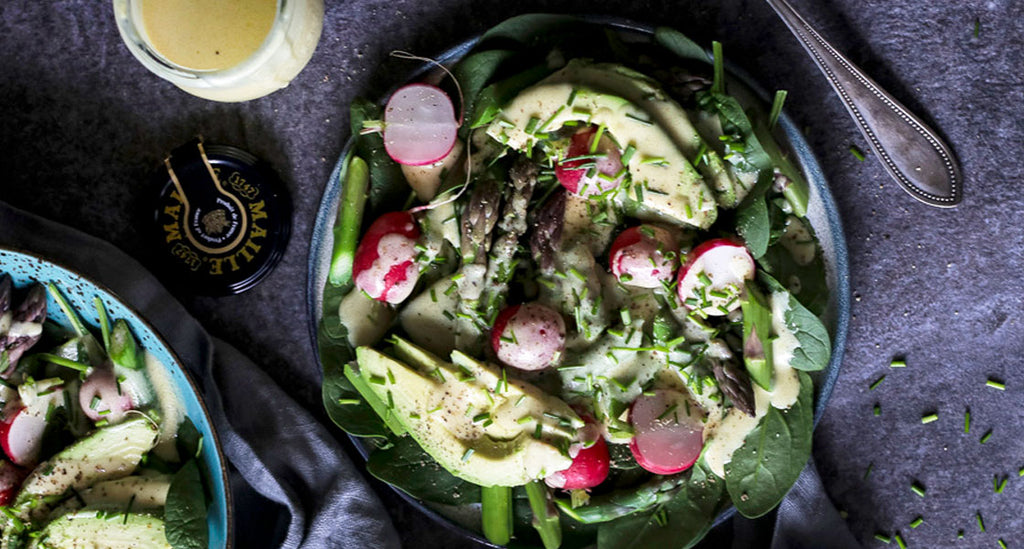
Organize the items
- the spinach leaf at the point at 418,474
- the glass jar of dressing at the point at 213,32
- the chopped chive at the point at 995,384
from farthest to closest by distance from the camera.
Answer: the chopped chive at the point at 995,384 → the spinach leaf at the point at 418,474 → the glass jar of dressing at the point at 213,32

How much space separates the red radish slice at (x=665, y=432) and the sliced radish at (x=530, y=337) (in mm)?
161

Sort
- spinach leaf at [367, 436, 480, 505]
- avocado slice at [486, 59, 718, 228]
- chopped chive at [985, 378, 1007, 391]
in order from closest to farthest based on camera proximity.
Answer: avocado slice at [486, 59, 718, 228]
spinach leaf at [367, 436, 480, 505]
chopped chive at [985, 378, 1007, 391]

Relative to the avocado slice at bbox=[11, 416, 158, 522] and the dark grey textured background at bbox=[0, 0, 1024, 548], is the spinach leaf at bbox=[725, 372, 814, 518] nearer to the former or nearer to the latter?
the dark grey textured background at bbox=[0, 0, 1024, 548]

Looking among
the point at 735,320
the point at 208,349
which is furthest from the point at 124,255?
the point at 735,320

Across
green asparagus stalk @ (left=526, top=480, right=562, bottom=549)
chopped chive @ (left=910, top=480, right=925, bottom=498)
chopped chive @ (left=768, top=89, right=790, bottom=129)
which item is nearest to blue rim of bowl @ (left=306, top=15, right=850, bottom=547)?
chopped chive @ (left=768, top=89, right=790, bottom=129)

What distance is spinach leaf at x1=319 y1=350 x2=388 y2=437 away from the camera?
135 cm

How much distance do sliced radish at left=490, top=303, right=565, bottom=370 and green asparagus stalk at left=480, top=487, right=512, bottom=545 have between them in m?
0.22

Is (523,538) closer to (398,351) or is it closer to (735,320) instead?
(398,351)

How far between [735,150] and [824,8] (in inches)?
15.1

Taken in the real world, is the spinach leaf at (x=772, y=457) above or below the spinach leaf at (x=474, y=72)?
below

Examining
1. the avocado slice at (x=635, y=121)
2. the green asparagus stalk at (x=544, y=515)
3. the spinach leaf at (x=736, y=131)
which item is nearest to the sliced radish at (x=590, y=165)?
the avocado slice at (x=635, y=121)

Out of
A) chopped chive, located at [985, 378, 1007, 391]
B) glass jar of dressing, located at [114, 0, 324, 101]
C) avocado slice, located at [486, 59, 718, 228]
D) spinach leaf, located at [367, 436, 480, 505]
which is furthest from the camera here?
chopped chive, located at [985, 378, 1007, 391]

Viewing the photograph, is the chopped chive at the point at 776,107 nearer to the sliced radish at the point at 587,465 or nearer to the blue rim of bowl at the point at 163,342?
the sliced radish at the point at 587,465

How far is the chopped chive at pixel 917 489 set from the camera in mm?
1525
